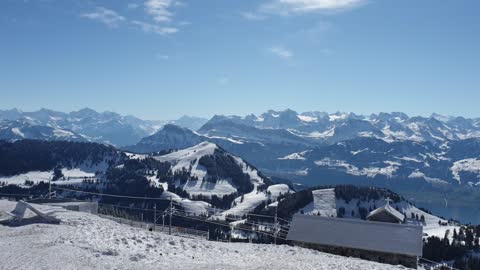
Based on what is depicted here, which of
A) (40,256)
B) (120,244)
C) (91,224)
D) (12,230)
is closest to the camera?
(40,256)

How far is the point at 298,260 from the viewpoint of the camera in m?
40.0

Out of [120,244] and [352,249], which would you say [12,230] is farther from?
[352,249]

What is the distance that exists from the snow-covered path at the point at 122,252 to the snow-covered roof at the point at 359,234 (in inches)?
531

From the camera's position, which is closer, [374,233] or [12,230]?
[12,230]

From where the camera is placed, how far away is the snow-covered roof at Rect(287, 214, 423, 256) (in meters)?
56.0

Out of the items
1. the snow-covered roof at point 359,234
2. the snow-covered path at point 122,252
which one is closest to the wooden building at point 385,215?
the snow-covered roof at point 359,234

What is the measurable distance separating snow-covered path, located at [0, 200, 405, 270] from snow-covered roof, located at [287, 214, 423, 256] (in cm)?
1348

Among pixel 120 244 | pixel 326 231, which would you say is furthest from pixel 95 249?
pixel 326 231

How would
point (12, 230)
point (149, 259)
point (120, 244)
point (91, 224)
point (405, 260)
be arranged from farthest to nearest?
1. point (405, 260)
2. point (91, 224)
3. point (12, 230)
4. point (120, 244)
5. point (149, 259)

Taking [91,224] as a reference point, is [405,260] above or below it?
below

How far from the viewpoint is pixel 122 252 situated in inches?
1443

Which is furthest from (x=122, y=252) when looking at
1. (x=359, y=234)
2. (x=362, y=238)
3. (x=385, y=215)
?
(x=385, y=215)

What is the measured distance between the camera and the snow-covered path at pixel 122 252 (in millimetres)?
33375

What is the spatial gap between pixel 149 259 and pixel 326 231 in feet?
95.3
